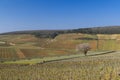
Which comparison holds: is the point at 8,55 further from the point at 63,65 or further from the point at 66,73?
the point at 66,73

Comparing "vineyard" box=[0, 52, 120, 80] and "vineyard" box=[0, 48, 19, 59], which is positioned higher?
"vineyard" box=[0, 52, 120, 80]

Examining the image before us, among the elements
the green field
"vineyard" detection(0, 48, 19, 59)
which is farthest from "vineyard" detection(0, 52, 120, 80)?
"vineyard" detection(0, 48, 19, 59)

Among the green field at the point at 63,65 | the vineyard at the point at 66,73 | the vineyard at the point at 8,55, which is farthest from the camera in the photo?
the vineyard at the point at 8,55

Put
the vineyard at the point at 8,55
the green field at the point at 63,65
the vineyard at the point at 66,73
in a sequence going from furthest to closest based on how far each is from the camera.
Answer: the vineyard at the point at 8,55, the green field at the point at 63,65, the vineyard at the point at 66,73

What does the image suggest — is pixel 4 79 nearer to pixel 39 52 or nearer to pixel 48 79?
pixel 48 79

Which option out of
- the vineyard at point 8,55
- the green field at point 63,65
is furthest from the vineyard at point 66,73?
the vineyard at point 8,55

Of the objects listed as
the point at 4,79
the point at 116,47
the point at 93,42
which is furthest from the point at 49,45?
the point at 4,79

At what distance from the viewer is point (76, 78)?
108 ft

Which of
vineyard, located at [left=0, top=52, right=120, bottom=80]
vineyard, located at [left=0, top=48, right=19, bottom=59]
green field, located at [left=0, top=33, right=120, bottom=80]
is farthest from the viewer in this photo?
vineyard, located at [left=0, top=48, right=19, bottom=59]

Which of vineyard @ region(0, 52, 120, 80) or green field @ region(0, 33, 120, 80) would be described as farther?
green field @ region(0, 33, 120, 80)

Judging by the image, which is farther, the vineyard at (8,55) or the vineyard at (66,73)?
the vineyard at (8,55)

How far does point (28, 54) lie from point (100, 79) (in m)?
65.7

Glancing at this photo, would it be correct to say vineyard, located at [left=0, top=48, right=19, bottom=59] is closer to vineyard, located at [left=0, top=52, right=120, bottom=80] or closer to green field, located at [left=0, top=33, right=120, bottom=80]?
green field, located at [left=0, top=33, right=120, bottom=80]

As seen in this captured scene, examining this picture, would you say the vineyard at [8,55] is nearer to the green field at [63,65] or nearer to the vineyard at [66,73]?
the green field at [63,65]
